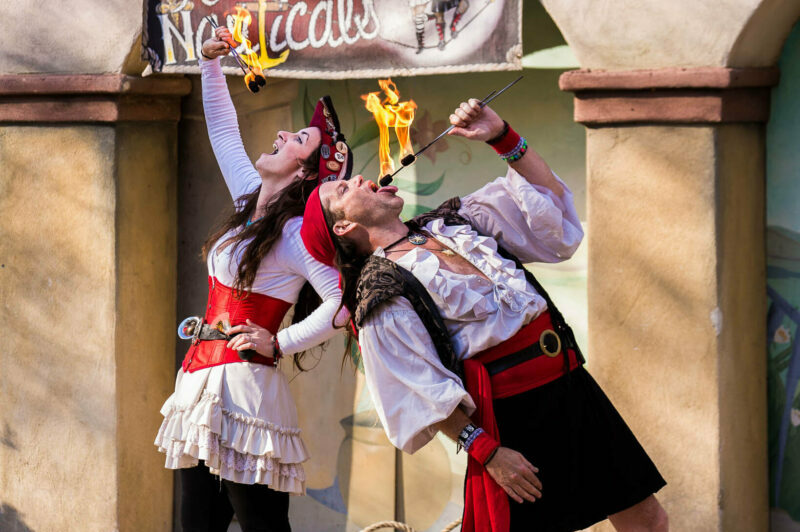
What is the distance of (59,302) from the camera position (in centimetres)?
569

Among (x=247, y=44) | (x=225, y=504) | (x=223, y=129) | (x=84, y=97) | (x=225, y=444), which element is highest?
(x=247, y=44)

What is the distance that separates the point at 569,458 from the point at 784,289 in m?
1.55

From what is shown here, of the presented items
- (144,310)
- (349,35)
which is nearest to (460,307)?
(349,35)

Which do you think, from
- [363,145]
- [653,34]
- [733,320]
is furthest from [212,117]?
[733,320]

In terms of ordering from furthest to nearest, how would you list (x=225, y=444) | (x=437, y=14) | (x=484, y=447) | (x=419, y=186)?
(x=419, y=186)
(x=437, y=14)
(x=225, y=444)
(x=484, y=447)

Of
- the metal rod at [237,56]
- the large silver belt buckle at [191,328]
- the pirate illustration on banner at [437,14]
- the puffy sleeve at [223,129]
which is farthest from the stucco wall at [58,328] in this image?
the pirate illustration on banner at [437,14]

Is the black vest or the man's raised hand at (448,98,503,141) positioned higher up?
the man's raised hand at (448,98,503,141)

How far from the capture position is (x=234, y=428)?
4.46 m

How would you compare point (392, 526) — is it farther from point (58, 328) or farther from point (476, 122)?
point (476, 122)

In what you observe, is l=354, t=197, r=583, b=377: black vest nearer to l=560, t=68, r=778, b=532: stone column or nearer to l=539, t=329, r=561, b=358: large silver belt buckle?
l=539, t=329, r=561, b=358: large silver belt buckle

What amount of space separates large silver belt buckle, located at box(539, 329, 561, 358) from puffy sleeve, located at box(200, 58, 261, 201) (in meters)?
1.57

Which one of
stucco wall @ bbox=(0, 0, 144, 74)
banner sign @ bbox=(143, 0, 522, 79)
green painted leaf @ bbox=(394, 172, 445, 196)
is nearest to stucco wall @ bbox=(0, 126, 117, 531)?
stucco wall @ bbox=(0, 0, 144, 74)

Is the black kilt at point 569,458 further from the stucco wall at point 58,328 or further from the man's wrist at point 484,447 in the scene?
the stucco wall at point 58,328

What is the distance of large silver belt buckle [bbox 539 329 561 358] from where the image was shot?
3.74 meters
